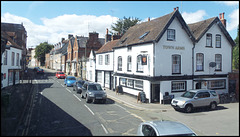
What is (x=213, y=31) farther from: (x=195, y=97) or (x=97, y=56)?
(x=97, y=56)

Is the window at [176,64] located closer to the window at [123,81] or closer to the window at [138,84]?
the window at [138,84]

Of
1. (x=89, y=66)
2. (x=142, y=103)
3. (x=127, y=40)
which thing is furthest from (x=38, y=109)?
(x=89, y=66)

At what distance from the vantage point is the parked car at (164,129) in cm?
632

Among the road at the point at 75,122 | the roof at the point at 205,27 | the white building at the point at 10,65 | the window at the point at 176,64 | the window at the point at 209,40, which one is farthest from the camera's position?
the white building at the point at 10,65

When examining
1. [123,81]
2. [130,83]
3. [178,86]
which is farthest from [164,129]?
[123,81]

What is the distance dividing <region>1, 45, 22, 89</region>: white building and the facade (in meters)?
16.1

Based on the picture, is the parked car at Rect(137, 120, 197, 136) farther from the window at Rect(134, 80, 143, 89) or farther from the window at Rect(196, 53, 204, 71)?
the window at Rect(196, 53, 204, 71)

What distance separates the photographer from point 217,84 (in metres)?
22.6

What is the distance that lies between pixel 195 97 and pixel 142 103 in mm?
5131

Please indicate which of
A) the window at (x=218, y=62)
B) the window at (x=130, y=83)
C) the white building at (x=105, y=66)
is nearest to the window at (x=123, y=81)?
the window at (x=130, y=83)

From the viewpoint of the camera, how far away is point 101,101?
18391 millimetres

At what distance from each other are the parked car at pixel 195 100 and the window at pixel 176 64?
3.66m

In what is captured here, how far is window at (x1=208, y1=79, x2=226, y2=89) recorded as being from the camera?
22.2 metres

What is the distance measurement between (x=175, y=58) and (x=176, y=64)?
2.17 feet
